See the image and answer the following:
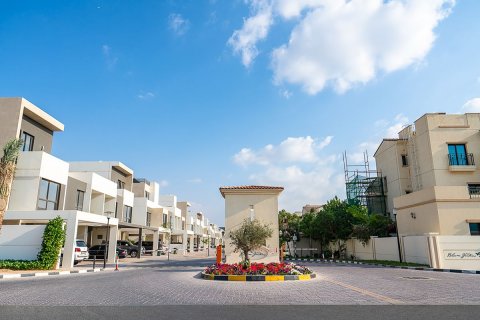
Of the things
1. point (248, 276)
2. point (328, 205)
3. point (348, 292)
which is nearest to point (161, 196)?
point (328, 205)

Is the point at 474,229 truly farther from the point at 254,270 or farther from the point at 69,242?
the point at 69,242

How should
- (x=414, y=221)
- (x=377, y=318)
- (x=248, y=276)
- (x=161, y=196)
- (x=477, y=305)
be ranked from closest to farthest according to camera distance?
(x=377, y=318), (x=477, y=305), (x=248, y=276), (x=414, y=221), (x=161, y=196)

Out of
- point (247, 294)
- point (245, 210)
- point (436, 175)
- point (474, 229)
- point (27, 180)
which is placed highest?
point (436, 175)

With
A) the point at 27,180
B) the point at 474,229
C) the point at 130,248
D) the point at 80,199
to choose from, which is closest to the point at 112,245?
the point at 80,199

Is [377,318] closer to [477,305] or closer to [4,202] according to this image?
[477,305]

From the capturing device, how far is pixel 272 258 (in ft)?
73.7

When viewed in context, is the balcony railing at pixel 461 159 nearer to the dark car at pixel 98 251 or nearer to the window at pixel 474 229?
the window at pixel 474 229

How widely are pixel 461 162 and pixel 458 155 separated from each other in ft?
2.09

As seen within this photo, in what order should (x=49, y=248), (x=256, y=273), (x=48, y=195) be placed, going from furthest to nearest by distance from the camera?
(x=48, y=195) < (x=49, y=248) < (x=256, y=273)

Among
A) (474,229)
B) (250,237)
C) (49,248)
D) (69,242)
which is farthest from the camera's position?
(474,229)

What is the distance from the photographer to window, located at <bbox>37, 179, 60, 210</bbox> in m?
23.9

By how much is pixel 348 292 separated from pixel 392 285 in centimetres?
316

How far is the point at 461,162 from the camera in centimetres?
2967

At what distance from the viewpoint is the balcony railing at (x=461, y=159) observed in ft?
97.1
